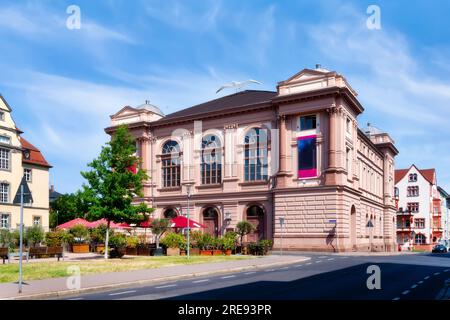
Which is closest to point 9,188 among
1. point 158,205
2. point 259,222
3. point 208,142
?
point 158,205

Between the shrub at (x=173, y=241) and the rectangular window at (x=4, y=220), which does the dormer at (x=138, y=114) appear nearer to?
the rectangular window at (x=4, y=220)

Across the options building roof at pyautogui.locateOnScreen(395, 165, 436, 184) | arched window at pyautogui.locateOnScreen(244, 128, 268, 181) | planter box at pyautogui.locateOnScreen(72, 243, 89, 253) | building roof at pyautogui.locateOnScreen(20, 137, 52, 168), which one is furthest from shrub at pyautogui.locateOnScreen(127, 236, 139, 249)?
building roof at pyautogui.locateOnScreen(395, 165, 436, 184)

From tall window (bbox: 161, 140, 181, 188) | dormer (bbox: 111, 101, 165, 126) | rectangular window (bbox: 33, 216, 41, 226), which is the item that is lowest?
rectangular window (bbox: 33, 216, 41, 226)

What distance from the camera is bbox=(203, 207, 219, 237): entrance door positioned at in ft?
183

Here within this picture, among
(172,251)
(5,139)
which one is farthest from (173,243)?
(5,139)

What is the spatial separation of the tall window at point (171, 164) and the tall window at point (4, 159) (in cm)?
1731

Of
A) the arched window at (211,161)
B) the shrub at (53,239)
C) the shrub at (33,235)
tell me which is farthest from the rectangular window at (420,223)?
the shrub at (33,235)

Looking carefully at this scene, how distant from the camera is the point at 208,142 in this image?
57.3 m

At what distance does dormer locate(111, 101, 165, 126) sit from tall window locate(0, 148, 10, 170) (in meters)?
13.7

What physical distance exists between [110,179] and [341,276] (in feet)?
58.2

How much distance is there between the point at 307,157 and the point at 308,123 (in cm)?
348

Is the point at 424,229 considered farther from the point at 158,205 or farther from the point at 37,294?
the point at 37,294

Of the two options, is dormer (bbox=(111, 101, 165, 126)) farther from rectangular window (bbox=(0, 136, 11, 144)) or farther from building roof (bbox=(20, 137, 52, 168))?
rectangular window (bbox=(0, 136, 11, 144))

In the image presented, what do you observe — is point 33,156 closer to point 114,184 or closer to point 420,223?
point 114,184
